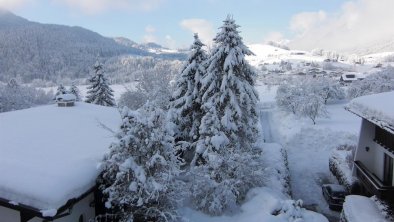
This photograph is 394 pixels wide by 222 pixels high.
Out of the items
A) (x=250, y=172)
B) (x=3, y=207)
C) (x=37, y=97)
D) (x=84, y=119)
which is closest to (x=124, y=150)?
(x=3, y=207)

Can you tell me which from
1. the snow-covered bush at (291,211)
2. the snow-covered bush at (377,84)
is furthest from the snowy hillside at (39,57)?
the snow-covered bush at (291,211)

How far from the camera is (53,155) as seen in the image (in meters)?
13.1

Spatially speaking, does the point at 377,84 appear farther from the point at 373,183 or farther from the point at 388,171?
the point at 373,183

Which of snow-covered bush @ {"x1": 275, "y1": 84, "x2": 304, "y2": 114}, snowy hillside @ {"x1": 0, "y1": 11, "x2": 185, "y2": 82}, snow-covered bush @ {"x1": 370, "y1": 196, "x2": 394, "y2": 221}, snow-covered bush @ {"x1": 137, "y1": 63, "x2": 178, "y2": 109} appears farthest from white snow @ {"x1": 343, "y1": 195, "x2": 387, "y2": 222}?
snowy hillside @ {"x1": 0, "y1": 11, "x2": 185, "y2": 82}

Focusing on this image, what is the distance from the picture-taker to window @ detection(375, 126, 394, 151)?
14832 millimetres

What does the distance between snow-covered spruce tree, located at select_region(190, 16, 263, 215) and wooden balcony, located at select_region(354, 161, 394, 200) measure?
505cm

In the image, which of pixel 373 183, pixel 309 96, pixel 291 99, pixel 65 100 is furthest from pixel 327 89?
pixel 65 100

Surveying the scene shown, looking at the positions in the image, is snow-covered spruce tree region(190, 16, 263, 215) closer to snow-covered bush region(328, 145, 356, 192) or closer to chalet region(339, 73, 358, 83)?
snow-covered bush region(328, 145, 356, 192)

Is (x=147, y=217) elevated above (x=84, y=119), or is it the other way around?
(x=84, y=119)

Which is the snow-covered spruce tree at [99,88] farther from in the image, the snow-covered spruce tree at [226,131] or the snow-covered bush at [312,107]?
the snow-covered bush at [312,107]

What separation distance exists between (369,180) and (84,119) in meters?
15.3

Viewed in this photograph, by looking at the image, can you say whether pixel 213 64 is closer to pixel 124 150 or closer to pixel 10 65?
pixel 124 150

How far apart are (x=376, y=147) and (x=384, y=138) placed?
1350 millimetres

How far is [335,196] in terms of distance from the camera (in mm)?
18297
